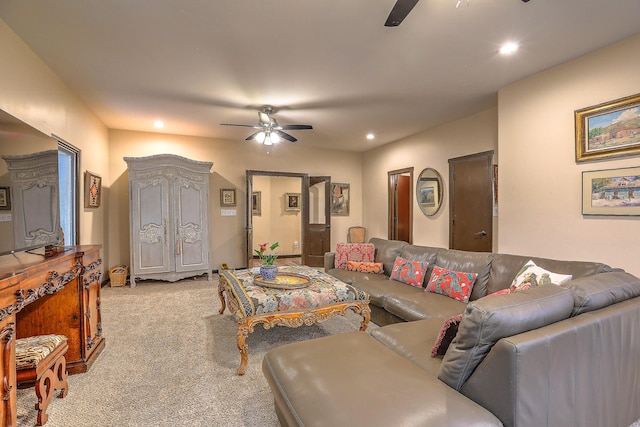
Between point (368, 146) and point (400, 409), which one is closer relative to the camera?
point (400, 409)

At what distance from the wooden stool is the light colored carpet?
4.9 inches

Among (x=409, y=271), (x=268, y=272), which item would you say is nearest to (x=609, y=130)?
(x=409, y=271)

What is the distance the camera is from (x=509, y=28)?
7.84 ft

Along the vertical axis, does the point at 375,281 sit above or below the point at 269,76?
below

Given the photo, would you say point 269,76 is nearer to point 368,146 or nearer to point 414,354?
point 414,354

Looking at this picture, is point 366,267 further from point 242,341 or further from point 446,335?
point 446,335

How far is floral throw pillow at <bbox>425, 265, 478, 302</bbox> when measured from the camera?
9.05 ft

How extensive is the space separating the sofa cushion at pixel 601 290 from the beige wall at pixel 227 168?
217 inches

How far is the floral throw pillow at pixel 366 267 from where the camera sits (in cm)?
388

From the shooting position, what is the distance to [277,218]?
785 cm

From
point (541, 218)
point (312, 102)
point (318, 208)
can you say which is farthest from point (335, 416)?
point (318, 208)

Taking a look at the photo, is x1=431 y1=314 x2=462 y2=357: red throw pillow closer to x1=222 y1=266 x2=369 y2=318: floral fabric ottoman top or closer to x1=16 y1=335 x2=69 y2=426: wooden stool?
x1=222 y1=266 x2=369 y2=318: floral fabric ottoman top

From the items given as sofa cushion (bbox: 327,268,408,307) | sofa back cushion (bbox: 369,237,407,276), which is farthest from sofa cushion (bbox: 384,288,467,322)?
sofa back cushion (bbox: 369,237,407,276)

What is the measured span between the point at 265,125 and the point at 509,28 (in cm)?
286
